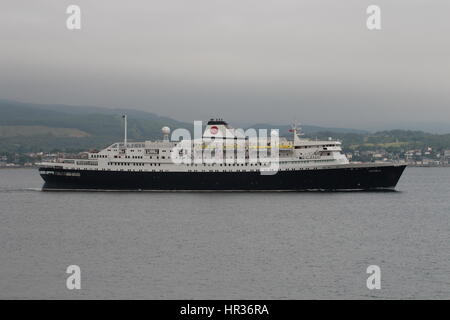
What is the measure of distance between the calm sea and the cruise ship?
17.9 feet

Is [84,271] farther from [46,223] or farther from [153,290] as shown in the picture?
[46,223]

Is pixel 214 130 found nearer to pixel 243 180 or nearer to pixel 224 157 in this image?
pixel 224 157

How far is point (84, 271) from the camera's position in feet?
106

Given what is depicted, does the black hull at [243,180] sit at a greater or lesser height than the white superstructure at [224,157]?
lesser

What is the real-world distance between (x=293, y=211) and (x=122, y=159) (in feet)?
76.1

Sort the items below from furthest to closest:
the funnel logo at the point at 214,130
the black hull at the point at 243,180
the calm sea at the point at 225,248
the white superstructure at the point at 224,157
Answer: the funnel logo at the point at 214,130, the black hull at the point at 243,180, the white superstructure at the point at 224,157, the calm sea at the point at 225,248

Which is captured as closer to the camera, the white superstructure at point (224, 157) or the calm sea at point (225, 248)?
the calm sea at point (225, 248)

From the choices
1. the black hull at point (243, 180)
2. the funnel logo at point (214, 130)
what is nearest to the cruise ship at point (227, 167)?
the black hull at point (243, 180)

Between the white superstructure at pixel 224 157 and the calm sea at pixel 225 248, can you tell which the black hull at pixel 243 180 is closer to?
the white superstructure at pixel 224 157

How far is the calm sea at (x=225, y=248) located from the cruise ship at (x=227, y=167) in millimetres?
5444

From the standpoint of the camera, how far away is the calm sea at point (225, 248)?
29.4 metres

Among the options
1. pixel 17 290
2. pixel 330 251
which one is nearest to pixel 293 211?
pixel 330 251

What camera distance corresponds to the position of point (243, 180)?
69.2 metres

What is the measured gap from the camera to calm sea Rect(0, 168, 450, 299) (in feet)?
96.5
